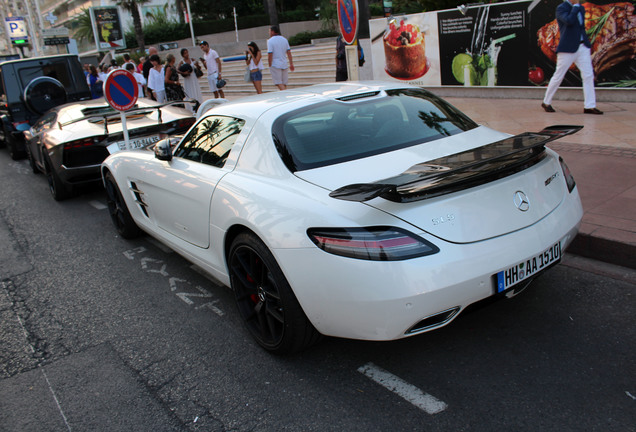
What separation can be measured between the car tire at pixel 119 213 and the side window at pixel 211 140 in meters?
1.59

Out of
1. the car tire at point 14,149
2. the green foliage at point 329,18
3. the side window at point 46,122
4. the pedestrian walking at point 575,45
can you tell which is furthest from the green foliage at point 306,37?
the pedestrian walking at point 575,45

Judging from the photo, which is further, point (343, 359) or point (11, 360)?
point (11, 360)

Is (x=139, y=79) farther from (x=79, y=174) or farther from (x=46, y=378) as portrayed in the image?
(x=46, y=378)

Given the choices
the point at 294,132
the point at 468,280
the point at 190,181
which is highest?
the point at 294,132

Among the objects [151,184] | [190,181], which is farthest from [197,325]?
[151,184]

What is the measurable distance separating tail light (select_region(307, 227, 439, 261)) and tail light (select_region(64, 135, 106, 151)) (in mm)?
5928

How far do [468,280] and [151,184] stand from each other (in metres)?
2.97

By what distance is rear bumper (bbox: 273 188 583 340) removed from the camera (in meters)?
2.54

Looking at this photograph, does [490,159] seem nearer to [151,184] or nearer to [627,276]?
[627,276]

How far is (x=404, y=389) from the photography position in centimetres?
285

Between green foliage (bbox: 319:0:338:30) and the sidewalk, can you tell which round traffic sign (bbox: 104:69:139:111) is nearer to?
the sidewalk

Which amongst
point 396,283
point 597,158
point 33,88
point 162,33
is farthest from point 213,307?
point 162,33

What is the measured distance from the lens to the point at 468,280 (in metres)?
2.60

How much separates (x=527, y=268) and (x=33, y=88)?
11.3 m
